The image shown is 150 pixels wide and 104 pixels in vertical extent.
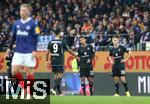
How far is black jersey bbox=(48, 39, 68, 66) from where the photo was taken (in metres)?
20.7

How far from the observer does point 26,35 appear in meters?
14.7

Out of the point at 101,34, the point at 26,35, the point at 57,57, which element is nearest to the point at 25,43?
the point at 26,35

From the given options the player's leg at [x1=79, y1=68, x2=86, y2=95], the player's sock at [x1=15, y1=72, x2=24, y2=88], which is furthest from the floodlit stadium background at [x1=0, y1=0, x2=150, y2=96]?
the player's sock at [x1=15, y1=72, x2=24, y2=88]

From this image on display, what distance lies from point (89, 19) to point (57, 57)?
6053mm

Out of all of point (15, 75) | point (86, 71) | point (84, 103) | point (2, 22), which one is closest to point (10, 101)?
point (15, 75)

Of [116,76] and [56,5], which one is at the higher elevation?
[56,5]

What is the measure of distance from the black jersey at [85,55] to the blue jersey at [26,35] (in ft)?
23.0

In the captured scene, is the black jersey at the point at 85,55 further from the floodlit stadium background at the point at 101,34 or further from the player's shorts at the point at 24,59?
the player's shorts at the point at 24,59

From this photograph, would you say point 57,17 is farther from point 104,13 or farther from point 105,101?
point 105,101

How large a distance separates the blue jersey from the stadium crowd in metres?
7.09

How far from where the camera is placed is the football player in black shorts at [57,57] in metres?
20.7

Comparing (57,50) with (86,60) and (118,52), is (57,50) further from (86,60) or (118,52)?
(118,52)

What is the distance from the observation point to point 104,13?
27516 millimetres

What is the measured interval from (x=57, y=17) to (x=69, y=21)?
52.0 inches
